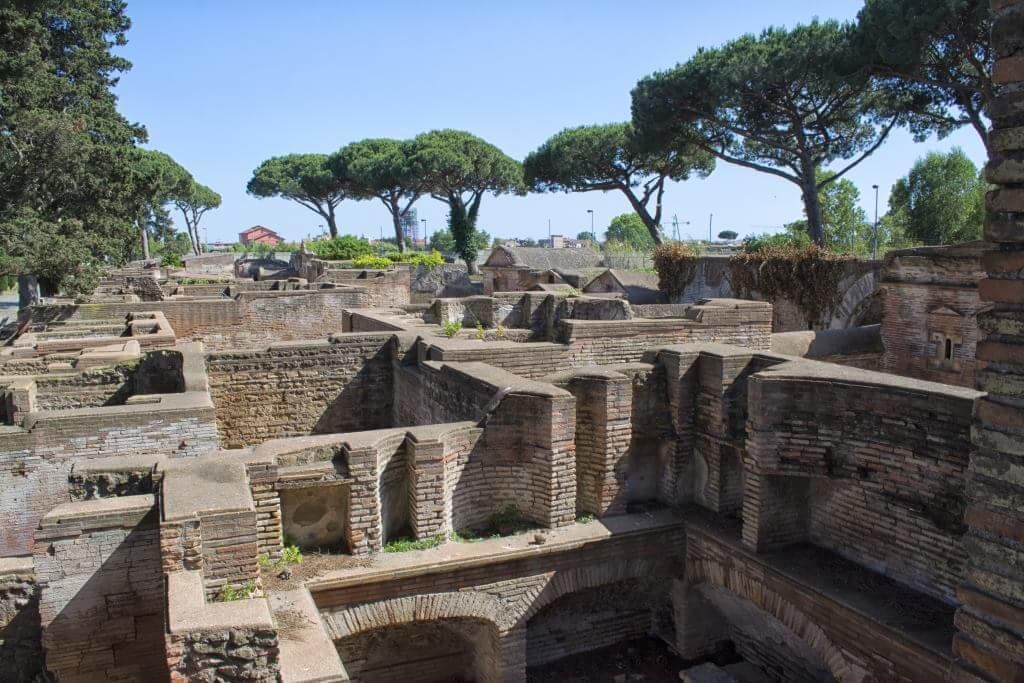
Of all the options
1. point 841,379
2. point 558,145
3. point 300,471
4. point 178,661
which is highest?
point 558,145

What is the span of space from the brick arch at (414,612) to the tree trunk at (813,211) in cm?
2119

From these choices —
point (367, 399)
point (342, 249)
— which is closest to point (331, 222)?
point (342, 249)

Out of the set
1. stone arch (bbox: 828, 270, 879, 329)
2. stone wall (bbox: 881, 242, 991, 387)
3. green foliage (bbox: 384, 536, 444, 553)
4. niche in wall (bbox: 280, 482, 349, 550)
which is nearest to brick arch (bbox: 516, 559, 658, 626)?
green foliage (bbox: 384, 536, 444, 553)

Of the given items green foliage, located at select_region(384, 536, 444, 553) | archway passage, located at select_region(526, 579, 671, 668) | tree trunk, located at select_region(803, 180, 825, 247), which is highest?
tree trunk, located at select_region(803, 180, 825, 247)

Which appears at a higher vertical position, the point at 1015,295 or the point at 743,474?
the point at 1015,295

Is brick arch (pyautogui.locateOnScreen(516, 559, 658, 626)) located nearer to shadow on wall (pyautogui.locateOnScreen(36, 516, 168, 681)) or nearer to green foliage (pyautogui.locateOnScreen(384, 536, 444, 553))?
green foliage (pyautogui.locateOnScreen(384, 536, 444, 553))

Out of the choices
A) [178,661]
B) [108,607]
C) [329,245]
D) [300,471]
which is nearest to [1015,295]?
[178,661]

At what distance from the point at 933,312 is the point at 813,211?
Result: 1391 centimetres

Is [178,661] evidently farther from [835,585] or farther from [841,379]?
[841,379]

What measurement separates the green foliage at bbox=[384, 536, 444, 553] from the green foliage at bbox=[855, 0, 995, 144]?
17.8 meters

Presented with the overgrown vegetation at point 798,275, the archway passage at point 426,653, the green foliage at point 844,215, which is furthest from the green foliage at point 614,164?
the archway passage at point 426,653

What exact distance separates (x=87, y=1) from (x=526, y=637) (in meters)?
22.4

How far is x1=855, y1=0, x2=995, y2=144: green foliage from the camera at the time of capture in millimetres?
19266

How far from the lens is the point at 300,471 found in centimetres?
639
